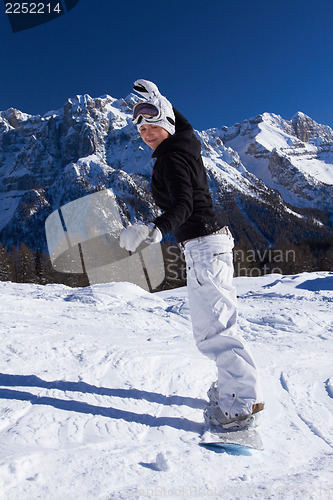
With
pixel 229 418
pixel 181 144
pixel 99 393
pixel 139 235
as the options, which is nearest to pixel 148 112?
pixel 181 144

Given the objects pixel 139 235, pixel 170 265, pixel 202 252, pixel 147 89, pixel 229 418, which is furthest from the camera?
pixel 170 265

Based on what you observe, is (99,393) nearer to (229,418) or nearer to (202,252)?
(229,418)

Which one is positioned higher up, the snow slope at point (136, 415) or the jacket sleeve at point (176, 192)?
the jacket sleeve at point (176, 192)

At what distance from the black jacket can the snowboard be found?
1.24m

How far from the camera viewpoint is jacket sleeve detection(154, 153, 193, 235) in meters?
1.96

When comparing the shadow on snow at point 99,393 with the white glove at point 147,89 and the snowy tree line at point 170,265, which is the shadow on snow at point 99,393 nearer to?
the white glove at point 147,89

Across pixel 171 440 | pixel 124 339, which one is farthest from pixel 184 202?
pixel 124 339

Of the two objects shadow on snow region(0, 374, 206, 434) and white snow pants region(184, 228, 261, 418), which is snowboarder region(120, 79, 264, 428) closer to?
white snow pants region(184, 228, 261, 418)

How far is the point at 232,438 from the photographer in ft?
6.15

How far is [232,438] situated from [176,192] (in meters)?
1.50

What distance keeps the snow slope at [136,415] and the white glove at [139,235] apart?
3.51 feet

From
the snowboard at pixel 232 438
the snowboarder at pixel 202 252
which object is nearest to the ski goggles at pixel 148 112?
the snowboarder at pixel 202 252

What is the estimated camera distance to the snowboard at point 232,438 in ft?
5.98

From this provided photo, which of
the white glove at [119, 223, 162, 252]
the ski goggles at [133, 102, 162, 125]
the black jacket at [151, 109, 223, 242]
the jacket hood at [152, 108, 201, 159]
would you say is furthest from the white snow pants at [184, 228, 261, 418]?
the ski goggles at [133, 102, 162, 125]
